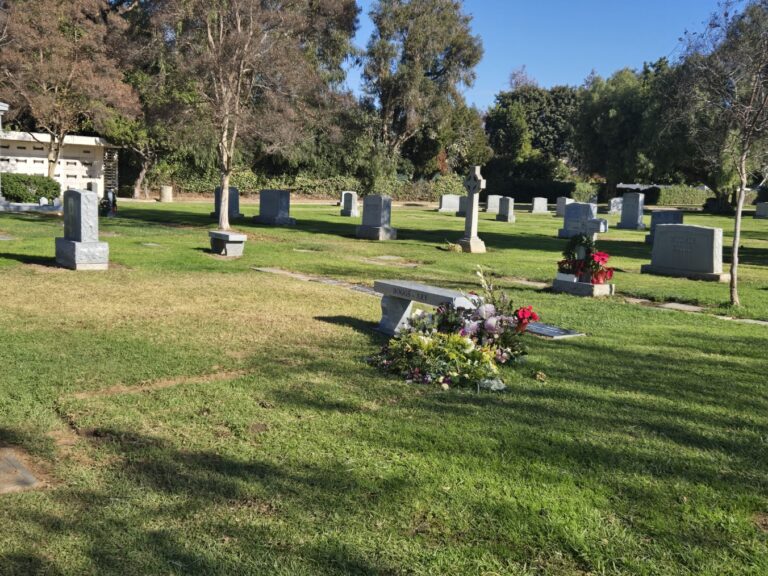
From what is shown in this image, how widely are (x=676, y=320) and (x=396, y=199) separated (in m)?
45.7

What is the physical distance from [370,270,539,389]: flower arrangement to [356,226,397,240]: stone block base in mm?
14964

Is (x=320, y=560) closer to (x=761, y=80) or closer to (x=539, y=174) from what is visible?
(x=761, y=80)

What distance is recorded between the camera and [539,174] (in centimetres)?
6844

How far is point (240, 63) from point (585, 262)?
12.4 metres

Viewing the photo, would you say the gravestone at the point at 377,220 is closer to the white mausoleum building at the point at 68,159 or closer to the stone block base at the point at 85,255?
the stone block base at the point at 85,255

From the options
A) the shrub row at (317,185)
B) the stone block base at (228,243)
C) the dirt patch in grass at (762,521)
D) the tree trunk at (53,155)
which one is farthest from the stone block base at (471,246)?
the shrub row at (317,185)

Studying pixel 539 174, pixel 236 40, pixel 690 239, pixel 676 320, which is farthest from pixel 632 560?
pixel 539 174

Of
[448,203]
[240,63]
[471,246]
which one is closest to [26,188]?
[240,63]

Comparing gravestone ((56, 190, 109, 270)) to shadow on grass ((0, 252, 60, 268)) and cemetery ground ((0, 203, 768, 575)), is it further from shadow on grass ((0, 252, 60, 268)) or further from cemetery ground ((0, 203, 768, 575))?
cemetery ground ((0, 203, 768, 575))

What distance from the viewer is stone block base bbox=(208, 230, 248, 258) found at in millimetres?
15391

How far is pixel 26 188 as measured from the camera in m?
28.6

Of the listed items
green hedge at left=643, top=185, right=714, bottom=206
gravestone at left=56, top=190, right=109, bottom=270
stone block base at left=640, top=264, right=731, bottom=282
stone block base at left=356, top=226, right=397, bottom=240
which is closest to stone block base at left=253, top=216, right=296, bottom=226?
stone block base at left=356, top=226, right=397, bottom=240

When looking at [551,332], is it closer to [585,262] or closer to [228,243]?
[585,262]

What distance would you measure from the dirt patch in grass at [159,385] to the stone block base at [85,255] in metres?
7.25
